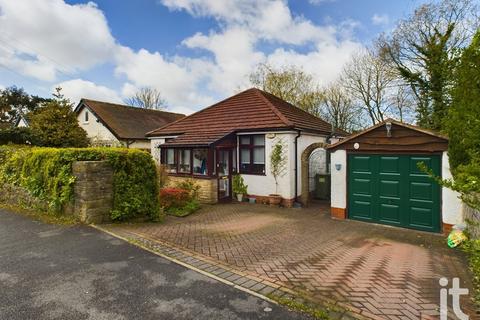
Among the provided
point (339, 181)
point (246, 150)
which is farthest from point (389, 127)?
point (246, 150)

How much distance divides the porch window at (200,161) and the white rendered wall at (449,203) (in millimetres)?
8733

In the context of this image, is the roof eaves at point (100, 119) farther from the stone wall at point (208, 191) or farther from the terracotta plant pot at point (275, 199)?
the terracotta plant pot at point (275, 199)

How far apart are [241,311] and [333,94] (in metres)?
28.8

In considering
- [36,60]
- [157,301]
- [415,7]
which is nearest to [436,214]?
[157,301]

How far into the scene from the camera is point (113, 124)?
854 inches

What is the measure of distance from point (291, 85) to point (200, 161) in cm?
1809

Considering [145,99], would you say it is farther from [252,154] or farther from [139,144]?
[252,154]

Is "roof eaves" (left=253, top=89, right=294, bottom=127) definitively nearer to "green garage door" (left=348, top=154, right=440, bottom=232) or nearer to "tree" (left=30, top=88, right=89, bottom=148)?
"green garage door" (left=348, top=154, right=440, bottom=232)

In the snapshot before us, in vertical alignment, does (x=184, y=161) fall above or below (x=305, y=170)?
above

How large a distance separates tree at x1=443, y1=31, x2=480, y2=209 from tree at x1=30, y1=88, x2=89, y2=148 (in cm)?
1919

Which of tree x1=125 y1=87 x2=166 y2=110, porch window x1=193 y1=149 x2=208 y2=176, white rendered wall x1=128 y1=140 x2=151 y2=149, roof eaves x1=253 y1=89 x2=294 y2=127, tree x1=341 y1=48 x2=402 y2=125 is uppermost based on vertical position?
tree x1=125 y1=87 x2=166 y2=110

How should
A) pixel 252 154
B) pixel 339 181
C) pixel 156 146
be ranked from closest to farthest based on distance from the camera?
pixel 339 181
pixel 252 154
pixel 156 146

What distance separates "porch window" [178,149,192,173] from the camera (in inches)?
519

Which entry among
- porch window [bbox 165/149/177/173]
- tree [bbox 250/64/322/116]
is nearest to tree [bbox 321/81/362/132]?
tree [bbox 250/64/322/116]
